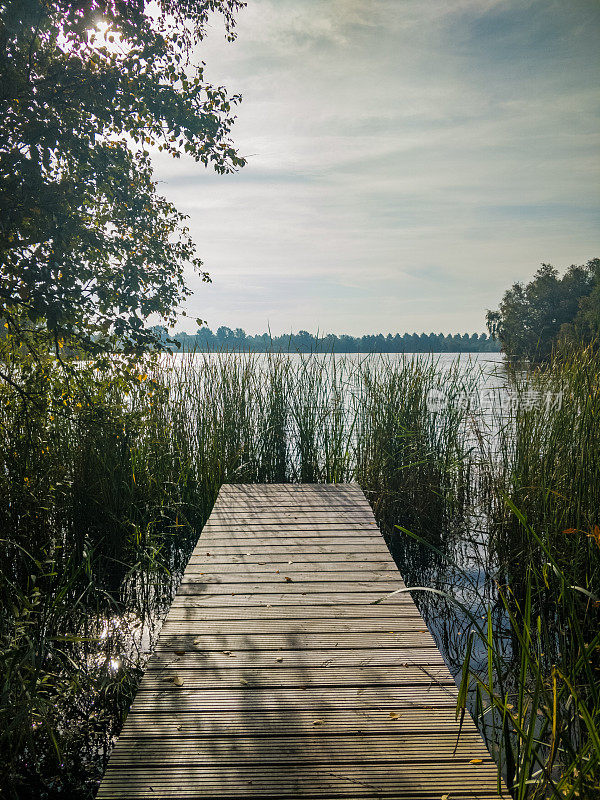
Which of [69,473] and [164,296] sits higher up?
[164,296]

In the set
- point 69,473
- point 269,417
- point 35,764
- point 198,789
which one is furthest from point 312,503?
point 198,789

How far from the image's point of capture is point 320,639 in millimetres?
1731

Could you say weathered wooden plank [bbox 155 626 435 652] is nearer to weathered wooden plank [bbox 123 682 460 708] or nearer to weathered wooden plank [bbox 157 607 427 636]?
weathered wooden plank [bbox 157 607 427 636]

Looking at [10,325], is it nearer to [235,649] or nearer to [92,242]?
[92,242]

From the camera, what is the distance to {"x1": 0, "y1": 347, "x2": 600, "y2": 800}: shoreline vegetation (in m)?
2.01

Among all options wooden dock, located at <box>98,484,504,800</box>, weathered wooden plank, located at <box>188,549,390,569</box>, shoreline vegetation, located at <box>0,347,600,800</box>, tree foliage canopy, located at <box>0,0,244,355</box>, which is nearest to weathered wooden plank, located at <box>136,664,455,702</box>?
wooden dock, located at <box>98,484,504,800</box>

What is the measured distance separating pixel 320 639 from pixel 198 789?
0.68 metres

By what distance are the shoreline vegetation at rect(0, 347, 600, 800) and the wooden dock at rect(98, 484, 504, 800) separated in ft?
0.70

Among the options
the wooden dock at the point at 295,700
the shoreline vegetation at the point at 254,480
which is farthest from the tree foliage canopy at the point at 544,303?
the wooden dock at the point at 295,700

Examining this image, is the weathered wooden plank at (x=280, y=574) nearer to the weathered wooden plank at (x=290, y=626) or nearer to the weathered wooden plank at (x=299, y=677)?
the weathered wooden plank at (x=290, y=626)

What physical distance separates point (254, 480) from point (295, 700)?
2.97 m

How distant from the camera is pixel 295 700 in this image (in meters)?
1.40

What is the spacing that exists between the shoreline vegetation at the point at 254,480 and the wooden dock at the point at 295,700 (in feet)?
0.70

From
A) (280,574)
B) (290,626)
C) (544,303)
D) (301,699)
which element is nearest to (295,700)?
(301,699)
